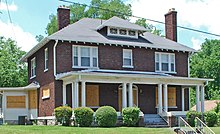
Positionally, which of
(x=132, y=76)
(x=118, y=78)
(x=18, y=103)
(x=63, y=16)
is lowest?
(x=18, y=103)

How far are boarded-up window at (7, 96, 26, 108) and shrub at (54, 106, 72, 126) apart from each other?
7.27 metres

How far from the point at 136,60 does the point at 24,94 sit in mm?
9167

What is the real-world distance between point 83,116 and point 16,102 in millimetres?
9200

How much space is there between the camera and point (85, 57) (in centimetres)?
2873

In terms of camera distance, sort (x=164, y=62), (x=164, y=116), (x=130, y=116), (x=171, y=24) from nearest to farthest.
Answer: (x=130, y=116), (x=164, y=116), (x=164, y=62), (x=171, y=24)

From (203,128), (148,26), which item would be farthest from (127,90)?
(148,26)

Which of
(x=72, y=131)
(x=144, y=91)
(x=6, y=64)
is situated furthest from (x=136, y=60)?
(x=6, y=64)

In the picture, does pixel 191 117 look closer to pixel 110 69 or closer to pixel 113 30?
→ pixel 110 69

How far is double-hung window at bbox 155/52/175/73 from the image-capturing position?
3200cm

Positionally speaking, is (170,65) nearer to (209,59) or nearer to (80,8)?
(80,8)

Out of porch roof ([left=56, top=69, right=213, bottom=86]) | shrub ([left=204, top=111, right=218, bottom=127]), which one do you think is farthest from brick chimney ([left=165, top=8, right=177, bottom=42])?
shrub ([left=204, top=111, right=218, bottom=127])

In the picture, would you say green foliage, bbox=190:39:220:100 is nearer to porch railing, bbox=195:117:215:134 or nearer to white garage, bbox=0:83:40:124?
white garage, bbox=0:83:40:124

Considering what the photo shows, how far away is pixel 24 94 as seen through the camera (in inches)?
1266

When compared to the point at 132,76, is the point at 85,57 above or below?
above
